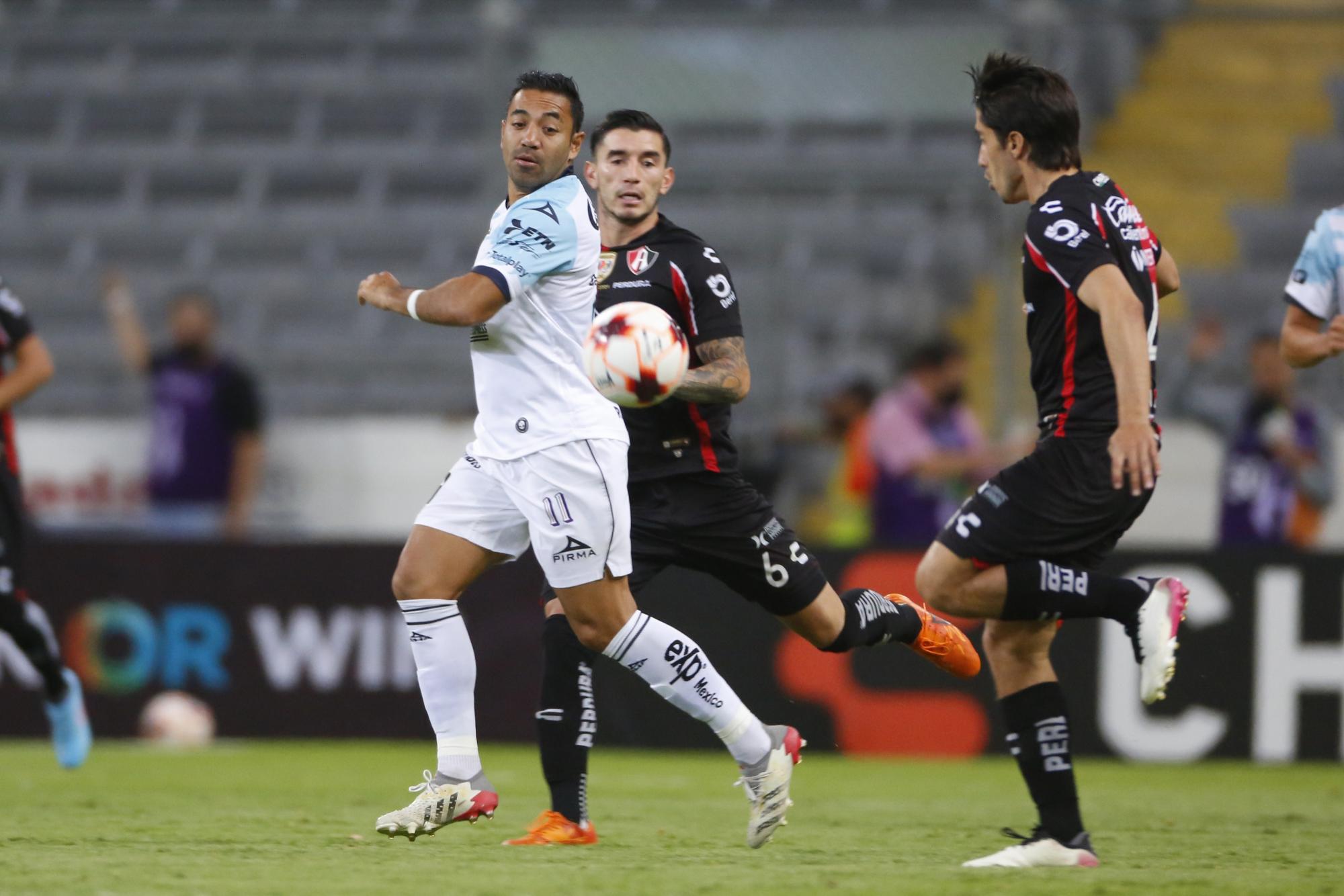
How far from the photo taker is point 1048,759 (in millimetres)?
5273

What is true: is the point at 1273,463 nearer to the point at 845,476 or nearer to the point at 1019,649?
the point at 845,476

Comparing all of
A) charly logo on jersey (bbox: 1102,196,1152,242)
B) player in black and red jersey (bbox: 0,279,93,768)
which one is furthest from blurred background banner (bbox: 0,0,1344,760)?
charly logo on jersey (bbox: 1102,196,1152,242)

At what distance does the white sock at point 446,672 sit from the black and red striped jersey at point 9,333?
9.98ft

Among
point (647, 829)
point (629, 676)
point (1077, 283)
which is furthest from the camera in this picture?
point (629, 676)

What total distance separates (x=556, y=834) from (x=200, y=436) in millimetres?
6625

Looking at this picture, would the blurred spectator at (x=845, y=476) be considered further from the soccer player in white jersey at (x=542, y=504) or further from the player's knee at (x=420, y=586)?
the player's knee at (x=420, y=586)

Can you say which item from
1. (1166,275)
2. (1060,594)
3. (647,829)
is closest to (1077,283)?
(1166,275)

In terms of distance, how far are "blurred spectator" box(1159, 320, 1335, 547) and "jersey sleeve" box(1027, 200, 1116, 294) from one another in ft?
20.1

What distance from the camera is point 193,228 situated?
15055 mm

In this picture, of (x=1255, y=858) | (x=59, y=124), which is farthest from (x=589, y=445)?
(x=59, y=124)

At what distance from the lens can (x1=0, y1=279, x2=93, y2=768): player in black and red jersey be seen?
7918 mm

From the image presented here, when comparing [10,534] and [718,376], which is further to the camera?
[10,534]

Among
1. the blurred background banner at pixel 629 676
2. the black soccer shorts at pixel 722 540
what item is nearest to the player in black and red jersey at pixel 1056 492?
the black soccer shorts at pixel 722 540

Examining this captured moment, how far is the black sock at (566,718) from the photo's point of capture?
6.05 meters
